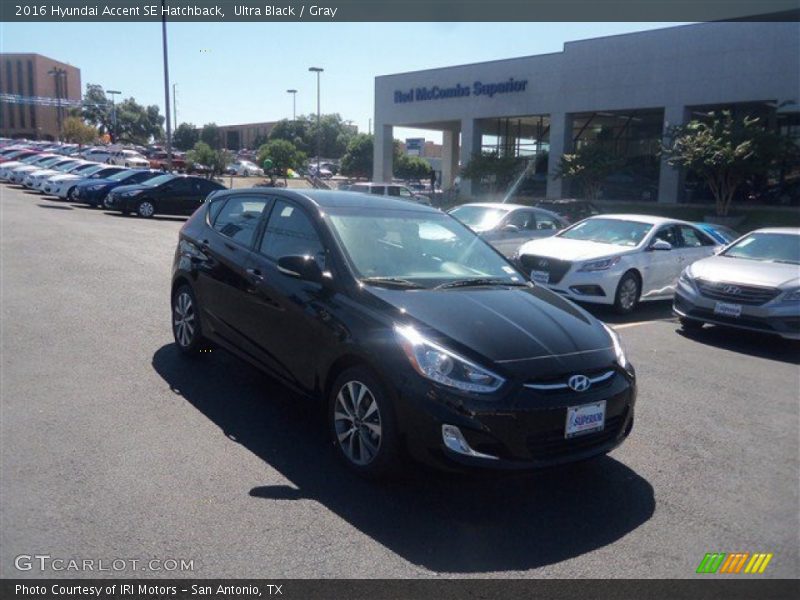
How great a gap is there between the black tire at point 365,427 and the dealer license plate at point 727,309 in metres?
6.06

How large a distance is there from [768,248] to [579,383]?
23.4 feet

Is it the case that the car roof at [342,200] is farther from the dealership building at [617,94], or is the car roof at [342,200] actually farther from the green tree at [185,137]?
the green tree at [185,137]

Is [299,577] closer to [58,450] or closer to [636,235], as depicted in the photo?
[58,450]

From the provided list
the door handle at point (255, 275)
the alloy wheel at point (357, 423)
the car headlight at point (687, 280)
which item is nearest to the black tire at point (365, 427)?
the alloy wheel at point (357, 423)

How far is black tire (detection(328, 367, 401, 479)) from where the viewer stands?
408cm

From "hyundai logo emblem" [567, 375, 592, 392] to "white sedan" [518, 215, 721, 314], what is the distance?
6171 millimetres

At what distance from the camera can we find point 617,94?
31.4 metres

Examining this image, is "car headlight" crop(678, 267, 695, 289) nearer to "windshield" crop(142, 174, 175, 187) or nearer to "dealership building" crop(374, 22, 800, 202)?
"windshield" crop(142, 174, 175, 187)

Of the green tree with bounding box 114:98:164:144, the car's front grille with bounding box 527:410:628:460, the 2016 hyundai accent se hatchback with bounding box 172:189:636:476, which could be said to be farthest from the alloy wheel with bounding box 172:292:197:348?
the green tree with bounding box 114:98:164:144

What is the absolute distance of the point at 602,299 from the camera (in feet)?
33.3

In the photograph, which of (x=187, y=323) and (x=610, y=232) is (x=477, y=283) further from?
(x=610, y=232)

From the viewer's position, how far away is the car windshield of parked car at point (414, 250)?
4.95 metres
